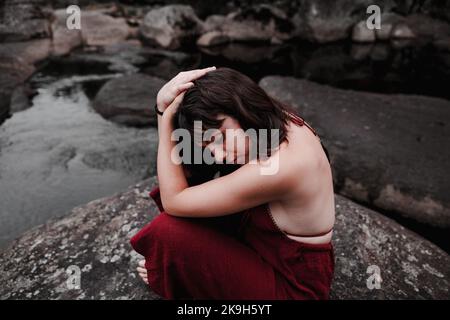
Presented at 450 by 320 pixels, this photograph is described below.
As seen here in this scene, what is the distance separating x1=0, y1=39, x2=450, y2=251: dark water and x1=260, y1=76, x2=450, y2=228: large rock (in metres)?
0.37

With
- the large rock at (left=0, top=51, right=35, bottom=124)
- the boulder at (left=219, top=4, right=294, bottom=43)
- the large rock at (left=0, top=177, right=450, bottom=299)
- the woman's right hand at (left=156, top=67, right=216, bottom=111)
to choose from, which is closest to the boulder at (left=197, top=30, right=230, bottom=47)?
the boulder at (left=219, top=4, right=294, bottom=43)

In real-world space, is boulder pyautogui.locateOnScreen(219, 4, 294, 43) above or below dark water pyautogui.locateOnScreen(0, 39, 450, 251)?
above

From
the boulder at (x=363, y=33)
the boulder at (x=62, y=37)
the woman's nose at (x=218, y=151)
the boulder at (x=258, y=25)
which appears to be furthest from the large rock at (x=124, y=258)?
the boulder at (x=363, y=33)

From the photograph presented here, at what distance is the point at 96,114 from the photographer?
714 centimetres

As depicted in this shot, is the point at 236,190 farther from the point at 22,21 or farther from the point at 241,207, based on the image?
the point at 22,21

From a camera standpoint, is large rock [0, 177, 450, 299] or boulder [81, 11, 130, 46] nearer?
large rock [0, 177, 450, 299]

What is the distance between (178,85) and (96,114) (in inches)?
219

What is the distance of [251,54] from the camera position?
13539 mm

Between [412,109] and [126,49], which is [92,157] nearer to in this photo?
[412,109]

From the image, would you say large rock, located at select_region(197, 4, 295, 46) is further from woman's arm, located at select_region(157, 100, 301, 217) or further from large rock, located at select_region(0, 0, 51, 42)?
woman's arm, located at select_region(157, 100, 301, 217)

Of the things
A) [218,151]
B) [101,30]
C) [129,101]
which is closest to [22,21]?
[101,30]

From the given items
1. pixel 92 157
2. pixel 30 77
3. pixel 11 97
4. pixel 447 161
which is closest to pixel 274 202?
pixel 447 161

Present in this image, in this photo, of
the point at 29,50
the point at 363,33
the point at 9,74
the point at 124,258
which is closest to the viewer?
the point at 124,258

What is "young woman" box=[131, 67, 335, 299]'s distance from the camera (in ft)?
5.89
